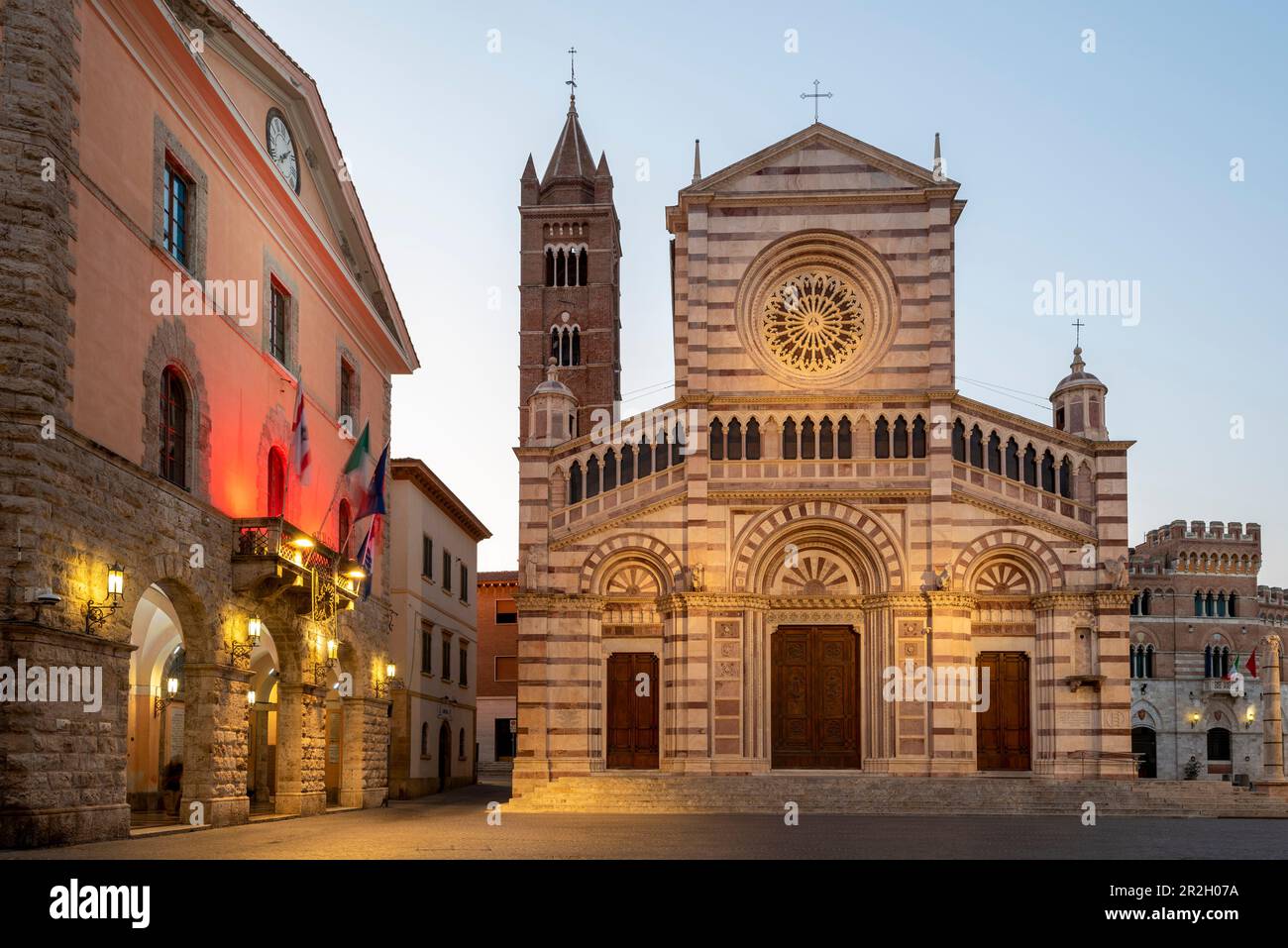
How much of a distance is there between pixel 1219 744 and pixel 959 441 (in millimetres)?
39256

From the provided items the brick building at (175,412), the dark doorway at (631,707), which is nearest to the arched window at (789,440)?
the dark doorway at (631,707)

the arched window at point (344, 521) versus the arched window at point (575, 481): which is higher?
the arched window at point (575, 481)

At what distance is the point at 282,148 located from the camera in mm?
30281

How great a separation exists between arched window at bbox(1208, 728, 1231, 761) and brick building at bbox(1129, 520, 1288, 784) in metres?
0.05

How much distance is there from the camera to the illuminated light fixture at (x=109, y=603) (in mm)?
19422

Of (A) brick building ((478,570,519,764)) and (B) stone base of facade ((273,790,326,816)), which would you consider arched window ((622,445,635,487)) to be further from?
(A) brick building ((478,570,519,764))

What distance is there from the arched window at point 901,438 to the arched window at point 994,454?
2.32 metres

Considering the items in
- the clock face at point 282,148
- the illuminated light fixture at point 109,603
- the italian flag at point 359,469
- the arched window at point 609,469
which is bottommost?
the illuminated light fixture at point 109,603

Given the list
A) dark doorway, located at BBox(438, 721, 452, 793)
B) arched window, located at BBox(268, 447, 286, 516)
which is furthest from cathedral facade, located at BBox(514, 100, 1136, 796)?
dark doorway, located at BBox(438, 721, 452, 793)

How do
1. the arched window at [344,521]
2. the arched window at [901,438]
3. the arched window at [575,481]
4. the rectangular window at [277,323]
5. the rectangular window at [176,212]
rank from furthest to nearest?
the arched window at [575,481]
the arched window at [901,438]
the arched window at [344,521]
the rectangular window at [277,323]
the rectangular window at [176,212]

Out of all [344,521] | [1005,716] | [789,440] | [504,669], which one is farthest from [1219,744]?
[344,521]

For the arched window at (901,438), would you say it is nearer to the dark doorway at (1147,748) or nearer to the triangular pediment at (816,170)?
the triangular pediment at (816,170)
